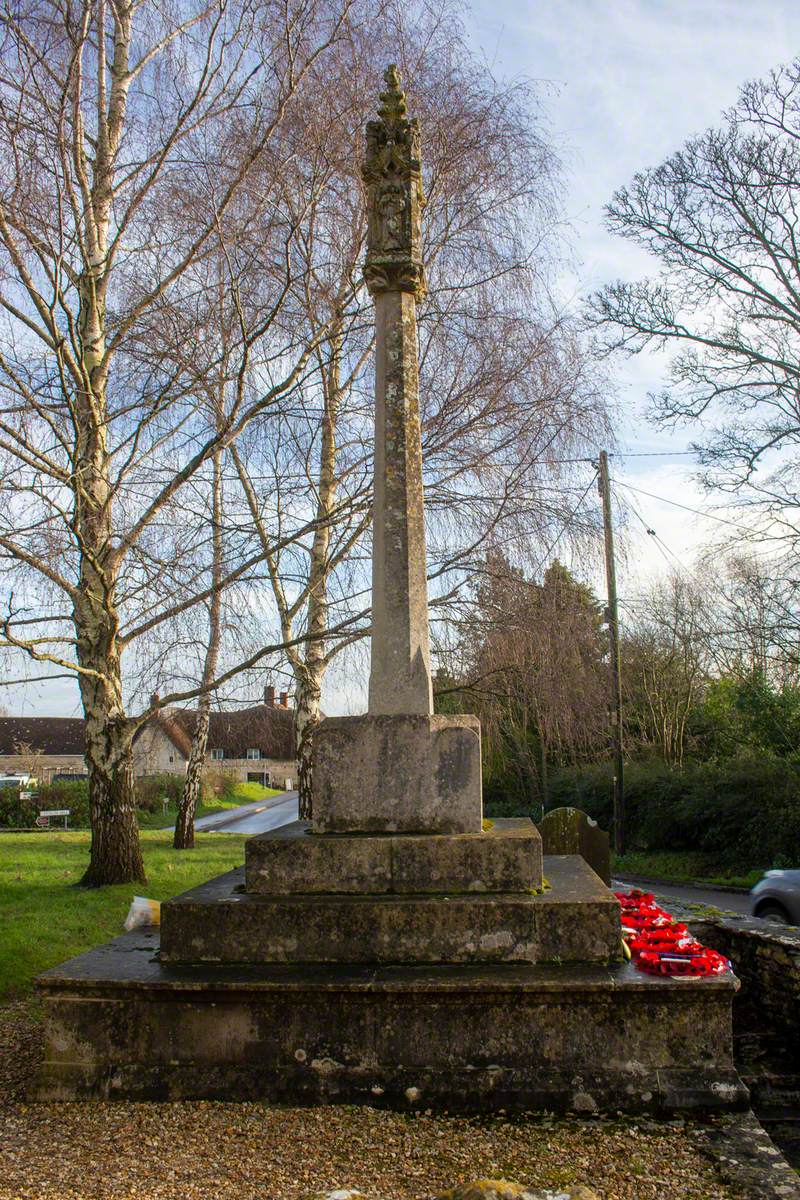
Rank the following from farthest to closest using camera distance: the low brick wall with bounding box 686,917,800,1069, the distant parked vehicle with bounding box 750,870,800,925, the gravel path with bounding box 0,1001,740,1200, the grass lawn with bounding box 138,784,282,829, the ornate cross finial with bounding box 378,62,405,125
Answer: the grass lawn with bounding box 138,784,282,829 < the distant parked vehicle with bounding box 750,870,800,925 < the ornate cross finial with bounding box 378,62,405,125 < the low brick wall with bounding box 686,917,800,1069 < the gravel path with bounding box 0,1001,740,1200

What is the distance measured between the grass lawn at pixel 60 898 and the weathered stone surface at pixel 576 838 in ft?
14.2

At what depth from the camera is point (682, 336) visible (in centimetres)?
1867

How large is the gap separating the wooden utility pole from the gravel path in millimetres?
8749

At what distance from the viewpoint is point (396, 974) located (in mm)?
5129

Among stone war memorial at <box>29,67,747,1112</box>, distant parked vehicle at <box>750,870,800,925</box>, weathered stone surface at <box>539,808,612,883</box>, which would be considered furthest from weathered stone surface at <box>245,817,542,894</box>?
distant parked vehicle at <box>750,870,800,925</box>

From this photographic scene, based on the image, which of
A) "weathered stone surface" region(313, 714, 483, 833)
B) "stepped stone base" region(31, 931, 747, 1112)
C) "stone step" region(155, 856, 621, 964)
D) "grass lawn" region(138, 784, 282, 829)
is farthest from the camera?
"grass lawn" region(138, 784, 282, 829)

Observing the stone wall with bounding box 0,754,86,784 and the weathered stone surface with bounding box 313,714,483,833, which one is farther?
the stone wall with bounding box 0,754,86,784

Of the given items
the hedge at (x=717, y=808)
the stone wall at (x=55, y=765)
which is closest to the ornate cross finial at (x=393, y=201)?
the hedge at (x=717, y=808)

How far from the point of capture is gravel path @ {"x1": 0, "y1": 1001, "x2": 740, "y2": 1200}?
389cm

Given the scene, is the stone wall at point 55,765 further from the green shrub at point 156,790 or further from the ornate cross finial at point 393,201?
the ornate cross finial at point 393,201

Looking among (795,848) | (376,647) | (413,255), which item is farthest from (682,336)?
(376,647)

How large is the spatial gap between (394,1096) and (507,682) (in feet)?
20.6

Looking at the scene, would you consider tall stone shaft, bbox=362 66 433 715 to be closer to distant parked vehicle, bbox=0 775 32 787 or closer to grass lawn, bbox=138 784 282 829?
grass lawn, bbox=138 784 282 829

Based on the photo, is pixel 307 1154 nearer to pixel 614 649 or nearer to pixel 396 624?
pixel 396 624
